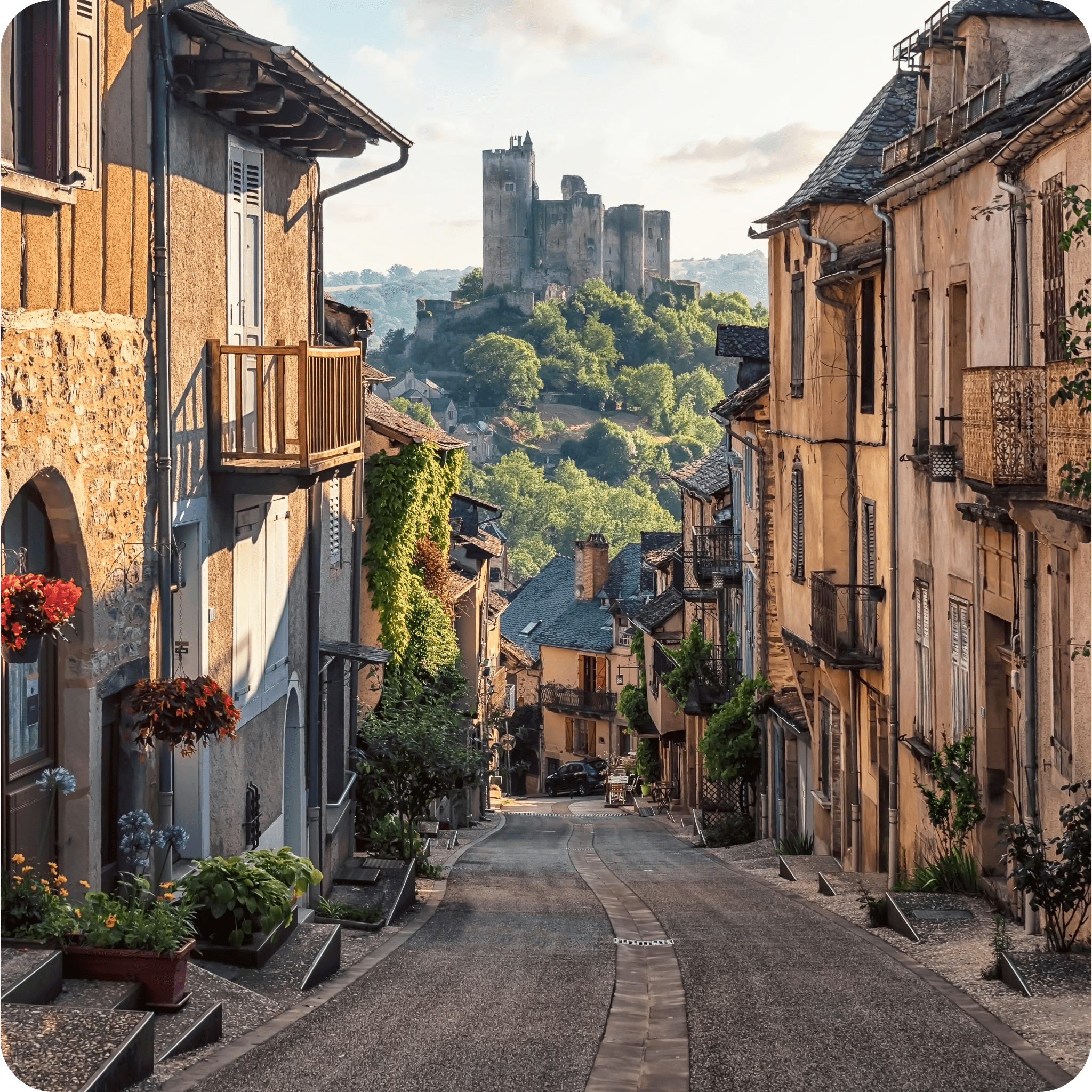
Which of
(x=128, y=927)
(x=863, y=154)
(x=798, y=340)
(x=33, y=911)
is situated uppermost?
(x=863, y=154)

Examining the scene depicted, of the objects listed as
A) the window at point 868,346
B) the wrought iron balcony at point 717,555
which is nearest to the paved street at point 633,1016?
the window at point 868,346

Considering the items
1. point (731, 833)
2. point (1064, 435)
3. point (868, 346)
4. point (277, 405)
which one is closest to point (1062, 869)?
point (1064, 435)

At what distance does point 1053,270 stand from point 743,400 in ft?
44.4

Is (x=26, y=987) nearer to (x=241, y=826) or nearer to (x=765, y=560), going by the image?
(x=241, y=826)

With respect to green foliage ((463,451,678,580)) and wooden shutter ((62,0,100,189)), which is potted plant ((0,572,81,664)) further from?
green foliage ((463,451,678,580))

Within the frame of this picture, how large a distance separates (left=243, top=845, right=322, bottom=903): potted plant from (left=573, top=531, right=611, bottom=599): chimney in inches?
1987

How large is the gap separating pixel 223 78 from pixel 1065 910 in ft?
26.6

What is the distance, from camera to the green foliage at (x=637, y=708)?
4069 centimetres

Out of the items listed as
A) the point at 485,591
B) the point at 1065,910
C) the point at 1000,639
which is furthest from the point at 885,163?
the point at 485,591

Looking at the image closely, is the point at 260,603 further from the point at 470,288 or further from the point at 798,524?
the point at 470,288

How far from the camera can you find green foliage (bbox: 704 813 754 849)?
2698 cm

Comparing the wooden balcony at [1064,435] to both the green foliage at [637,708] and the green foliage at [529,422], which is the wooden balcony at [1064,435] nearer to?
the green foliage at [637,708]

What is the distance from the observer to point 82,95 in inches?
321

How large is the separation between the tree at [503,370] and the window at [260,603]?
405ft
